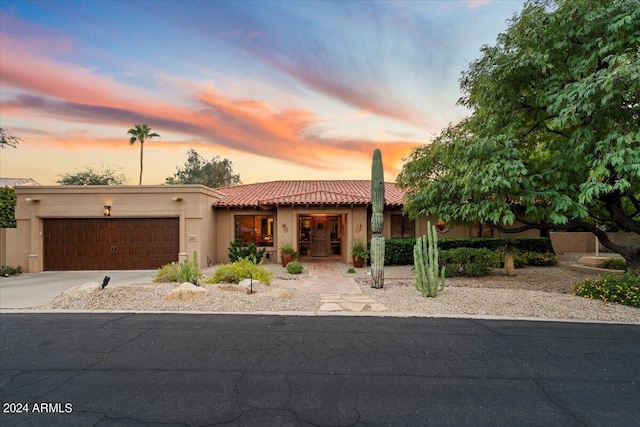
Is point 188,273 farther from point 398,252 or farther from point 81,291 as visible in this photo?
point 398,252

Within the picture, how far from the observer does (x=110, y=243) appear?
13422 mm

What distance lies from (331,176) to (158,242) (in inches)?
567

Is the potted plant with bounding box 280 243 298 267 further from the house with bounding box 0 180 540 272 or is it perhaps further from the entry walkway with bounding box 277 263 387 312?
the entry walkway with bounding box 277 263 387 312

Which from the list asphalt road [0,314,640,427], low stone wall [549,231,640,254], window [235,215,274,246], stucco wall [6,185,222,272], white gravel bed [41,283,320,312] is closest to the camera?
asphalt road [0,314,640,427]

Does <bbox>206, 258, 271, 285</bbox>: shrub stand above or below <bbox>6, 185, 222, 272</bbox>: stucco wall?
below

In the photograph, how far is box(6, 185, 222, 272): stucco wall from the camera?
12984 mm

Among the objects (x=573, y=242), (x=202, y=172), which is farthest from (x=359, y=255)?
(x=202, y=172)

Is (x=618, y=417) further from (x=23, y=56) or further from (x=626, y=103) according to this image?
(x=23, y=56)

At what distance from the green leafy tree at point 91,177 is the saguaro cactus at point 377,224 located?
34912 mm

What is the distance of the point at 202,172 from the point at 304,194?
23.4 meters

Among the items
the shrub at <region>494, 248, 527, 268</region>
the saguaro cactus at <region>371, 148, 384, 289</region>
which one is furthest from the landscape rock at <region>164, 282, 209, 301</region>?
the shrub at <region>494, 248, 527, 268</region>

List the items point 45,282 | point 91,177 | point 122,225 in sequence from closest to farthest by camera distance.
A: point 45,282 → point 122,225 → point 91,177

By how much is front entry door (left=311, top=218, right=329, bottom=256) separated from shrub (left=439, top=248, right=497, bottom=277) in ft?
25.7

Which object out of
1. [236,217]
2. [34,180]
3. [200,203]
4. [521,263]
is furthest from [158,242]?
[34,180]
